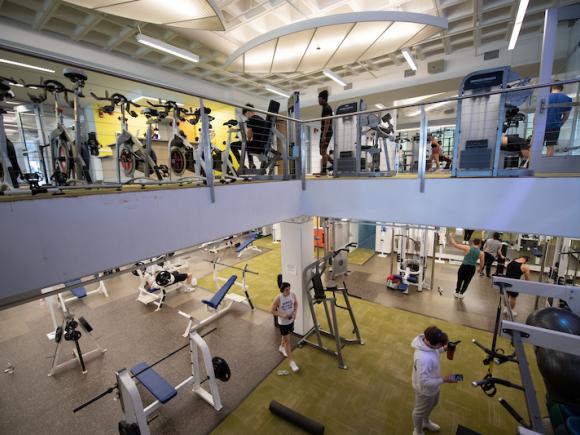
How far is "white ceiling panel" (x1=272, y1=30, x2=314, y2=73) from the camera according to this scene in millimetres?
4925

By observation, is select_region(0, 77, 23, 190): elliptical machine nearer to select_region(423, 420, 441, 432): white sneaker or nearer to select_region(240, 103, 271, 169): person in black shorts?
select_region(240, 103, 271, 169): person in black shorts

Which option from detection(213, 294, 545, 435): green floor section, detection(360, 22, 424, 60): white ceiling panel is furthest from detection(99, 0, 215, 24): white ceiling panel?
detection(213, 294, 545, 435): green floor section

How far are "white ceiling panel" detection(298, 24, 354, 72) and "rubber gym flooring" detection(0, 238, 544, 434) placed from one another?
5.78 meters

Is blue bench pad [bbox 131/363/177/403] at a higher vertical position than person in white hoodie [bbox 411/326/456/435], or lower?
lower

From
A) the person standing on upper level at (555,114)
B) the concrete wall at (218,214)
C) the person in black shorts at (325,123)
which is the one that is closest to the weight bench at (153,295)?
the concrete wall at (218,214)

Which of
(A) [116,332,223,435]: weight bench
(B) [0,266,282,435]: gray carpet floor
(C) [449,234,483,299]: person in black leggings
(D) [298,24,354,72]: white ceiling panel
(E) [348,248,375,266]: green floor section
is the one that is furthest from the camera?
(E) [348,248,375,266]: green floor section

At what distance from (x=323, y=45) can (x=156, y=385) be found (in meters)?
6.62

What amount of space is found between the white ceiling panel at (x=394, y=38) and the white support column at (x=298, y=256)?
3831 millimetres

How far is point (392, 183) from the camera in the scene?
319cm

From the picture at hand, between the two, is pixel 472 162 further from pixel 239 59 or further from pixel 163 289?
pixel 163 289

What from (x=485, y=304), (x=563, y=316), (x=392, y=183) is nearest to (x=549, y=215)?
(x=563, y=316)

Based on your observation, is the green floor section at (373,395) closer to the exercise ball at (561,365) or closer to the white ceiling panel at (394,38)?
the exercise ball at (561,365)

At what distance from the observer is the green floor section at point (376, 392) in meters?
3.26

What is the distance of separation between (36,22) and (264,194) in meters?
6.55
